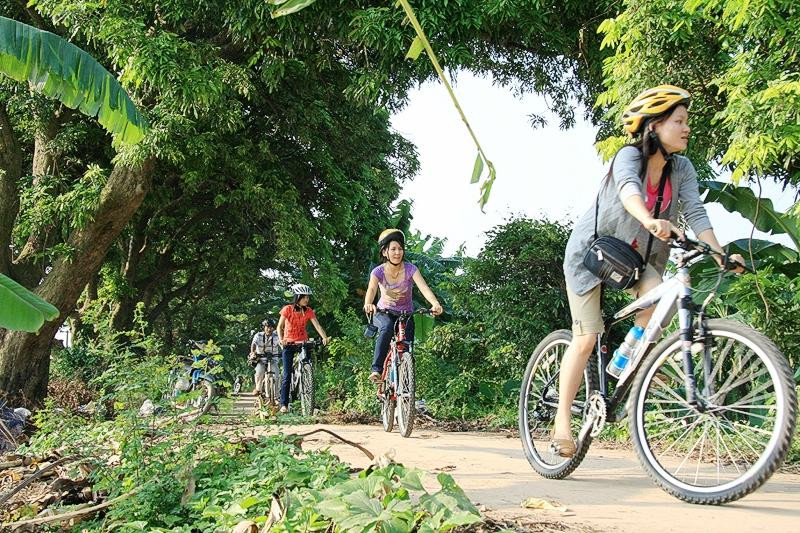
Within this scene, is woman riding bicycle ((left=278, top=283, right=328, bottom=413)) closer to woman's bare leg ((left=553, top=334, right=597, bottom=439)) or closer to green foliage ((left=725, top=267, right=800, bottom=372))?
green foliage ((left=725, top=267, right=800, bottom=372))

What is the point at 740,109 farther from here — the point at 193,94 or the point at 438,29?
the point at 193,94

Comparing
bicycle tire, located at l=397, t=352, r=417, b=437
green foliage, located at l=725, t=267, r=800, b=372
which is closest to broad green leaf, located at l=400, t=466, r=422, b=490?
bicycle tire, located at l=397, t=352, r=417, b=437

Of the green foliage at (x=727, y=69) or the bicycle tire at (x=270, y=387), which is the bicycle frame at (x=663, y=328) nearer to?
the green foliage at (x=727, y=69)

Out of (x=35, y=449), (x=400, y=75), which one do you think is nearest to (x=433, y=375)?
(x=400, y=75)

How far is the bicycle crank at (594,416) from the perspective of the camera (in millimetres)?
4191

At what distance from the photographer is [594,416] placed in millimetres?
4230

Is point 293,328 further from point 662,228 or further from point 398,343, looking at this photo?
point 662,228

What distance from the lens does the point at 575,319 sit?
169 inches

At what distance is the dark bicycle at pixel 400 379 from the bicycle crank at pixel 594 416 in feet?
13.2

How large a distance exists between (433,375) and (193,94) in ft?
18.7

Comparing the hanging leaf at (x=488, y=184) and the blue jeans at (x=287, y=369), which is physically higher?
the blue jeans at (x=287, y=369)

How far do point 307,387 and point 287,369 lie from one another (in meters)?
0.55

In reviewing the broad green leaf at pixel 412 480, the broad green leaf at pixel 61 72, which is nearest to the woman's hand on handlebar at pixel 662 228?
the broad green leaf at pixel 412 480

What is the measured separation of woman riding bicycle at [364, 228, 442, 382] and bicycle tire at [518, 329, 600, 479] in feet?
10.1
